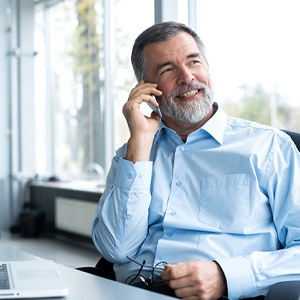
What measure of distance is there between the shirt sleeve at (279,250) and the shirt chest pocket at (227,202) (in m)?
0.08

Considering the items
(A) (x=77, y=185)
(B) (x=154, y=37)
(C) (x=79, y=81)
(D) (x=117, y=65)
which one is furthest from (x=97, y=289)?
(C) (x=79, y=81)

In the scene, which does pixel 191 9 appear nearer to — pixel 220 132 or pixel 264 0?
pixel 264 0

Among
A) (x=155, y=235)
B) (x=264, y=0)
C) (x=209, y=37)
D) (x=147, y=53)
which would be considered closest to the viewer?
(x=155, y=235)

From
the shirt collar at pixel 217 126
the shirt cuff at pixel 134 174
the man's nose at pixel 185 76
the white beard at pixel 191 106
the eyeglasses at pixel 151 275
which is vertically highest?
the man's nose at pixel 185 76

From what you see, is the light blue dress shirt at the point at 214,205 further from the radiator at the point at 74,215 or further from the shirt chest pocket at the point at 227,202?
the radiator at the point at 74,215

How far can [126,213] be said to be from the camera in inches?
81.5

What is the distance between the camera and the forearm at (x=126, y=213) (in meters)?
2.06

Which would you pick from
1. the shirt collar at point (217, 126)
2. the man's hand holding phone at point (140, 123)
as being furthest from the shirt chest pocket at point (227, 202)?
the man's hand holding phone at point (140, 123)

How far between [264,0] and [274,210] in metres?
1.94

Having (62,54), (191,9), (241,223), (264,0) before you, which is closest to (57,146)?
(62,54)

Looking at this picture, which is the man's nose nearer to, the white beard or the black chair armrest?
the white beard

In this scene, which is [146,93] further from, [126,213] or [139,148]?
[126,213]

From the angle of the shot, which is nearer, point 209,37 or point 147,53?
point 147,53

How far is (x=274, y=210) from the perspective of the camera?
6.47 ft
